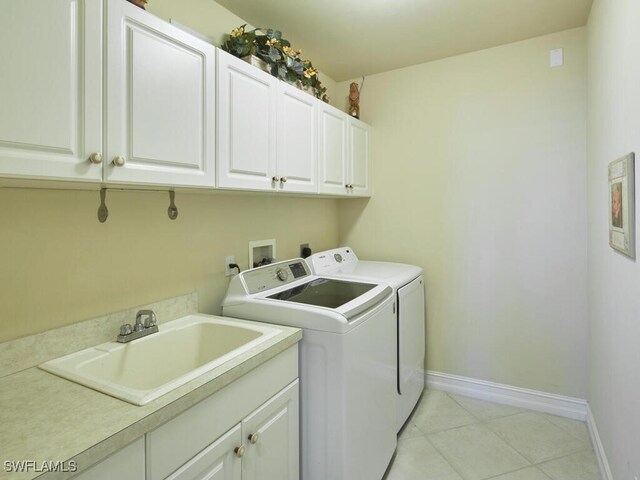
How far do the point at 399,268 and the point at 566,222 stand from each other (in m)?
1.08

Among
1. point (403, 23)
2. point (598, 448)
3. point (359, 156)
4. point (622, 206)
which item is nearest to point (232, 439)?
point (622, 206)

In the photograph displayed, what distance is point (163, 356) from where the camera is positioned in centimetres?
144

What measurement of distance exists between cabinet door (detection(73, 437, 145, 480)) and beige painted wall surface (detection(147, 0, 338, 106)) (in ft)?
5.28

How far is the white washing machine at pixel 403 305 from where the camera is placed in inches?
81.4

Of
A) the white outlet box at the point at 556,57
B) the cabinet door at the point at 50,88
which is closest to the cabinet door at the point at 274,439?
the cabinet door at the point at 50,88

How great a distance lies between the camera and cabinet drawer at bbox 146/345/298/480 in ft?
2.92

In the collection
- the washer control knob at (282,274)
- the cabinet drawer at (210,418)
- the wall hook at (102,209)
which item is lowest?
the cabinet drawer at (210,418)

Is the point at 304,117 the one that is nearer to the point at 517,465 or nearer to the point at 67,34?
the point at 67,34

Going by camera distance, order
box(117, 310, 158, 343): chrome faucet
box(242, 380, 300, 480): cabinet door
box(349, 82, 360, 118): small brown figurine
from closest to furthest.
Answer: box(242, 380, 300, 480): cabinet door, box(117, 310, 158, 343): chrome faucet, box(349, 82, 360, 118): small brown figurine

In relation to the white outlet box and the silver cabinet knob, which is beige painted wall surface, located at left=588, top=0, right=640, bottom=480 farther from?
the silver cabinet knob

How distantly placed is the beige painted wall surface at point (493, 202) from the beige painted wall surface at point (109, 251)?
1.30 meters

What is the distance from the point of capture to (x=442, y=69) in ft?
8.52

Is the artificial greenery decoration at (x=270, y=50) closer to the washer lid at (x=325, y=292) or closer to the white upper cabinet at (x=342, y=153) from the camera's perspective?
the white upper cabinet at (x=342, y=153)

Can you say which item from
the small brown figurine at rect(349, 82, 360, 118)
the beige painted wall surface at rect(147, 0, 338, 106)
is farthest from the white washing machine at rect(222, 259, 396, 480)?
the small brown figurine at rect(349, 82, 360, 118)
